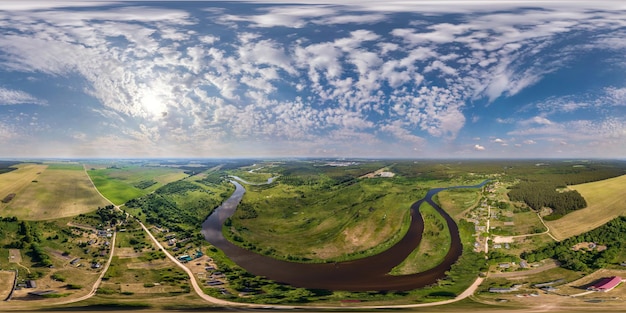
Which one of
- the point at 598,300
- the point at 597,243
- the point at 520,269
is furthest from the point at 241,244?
the point at 597,243

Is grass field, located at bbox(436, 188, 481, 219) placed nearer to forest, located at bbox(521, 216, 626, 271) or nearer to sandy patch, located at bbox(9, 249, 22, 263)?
forest, located at bbox(521, 216, 626, 271)

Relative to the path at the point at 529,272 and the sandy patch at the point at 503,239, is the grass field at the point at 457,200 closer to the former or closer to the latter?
the sandy patch at the point at 503,239

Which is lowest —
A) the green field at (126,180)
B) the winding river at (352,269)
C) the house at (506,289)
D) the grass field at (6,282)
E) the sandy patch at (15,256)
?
the winding river at (352,269)

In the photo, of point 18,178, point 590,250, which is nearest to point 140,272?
point 18,178

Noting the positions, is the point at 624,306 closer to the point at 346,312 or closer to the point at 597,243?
the point at 597,243

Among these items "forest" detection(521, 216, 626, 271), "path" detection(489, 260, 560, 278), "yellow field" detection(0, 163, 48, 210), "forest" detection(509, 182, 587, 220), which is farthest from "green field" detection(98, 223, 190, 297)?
"forest" detection(509, 182, 587, 220)

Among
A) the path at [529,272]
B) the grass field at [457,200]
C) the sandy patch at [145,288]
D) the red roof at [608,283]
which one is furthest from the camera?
the grass field at [457,200]

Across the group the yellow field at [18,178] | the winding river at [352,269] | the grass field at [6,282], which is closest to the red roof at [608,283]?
the winding river at [352,269]
